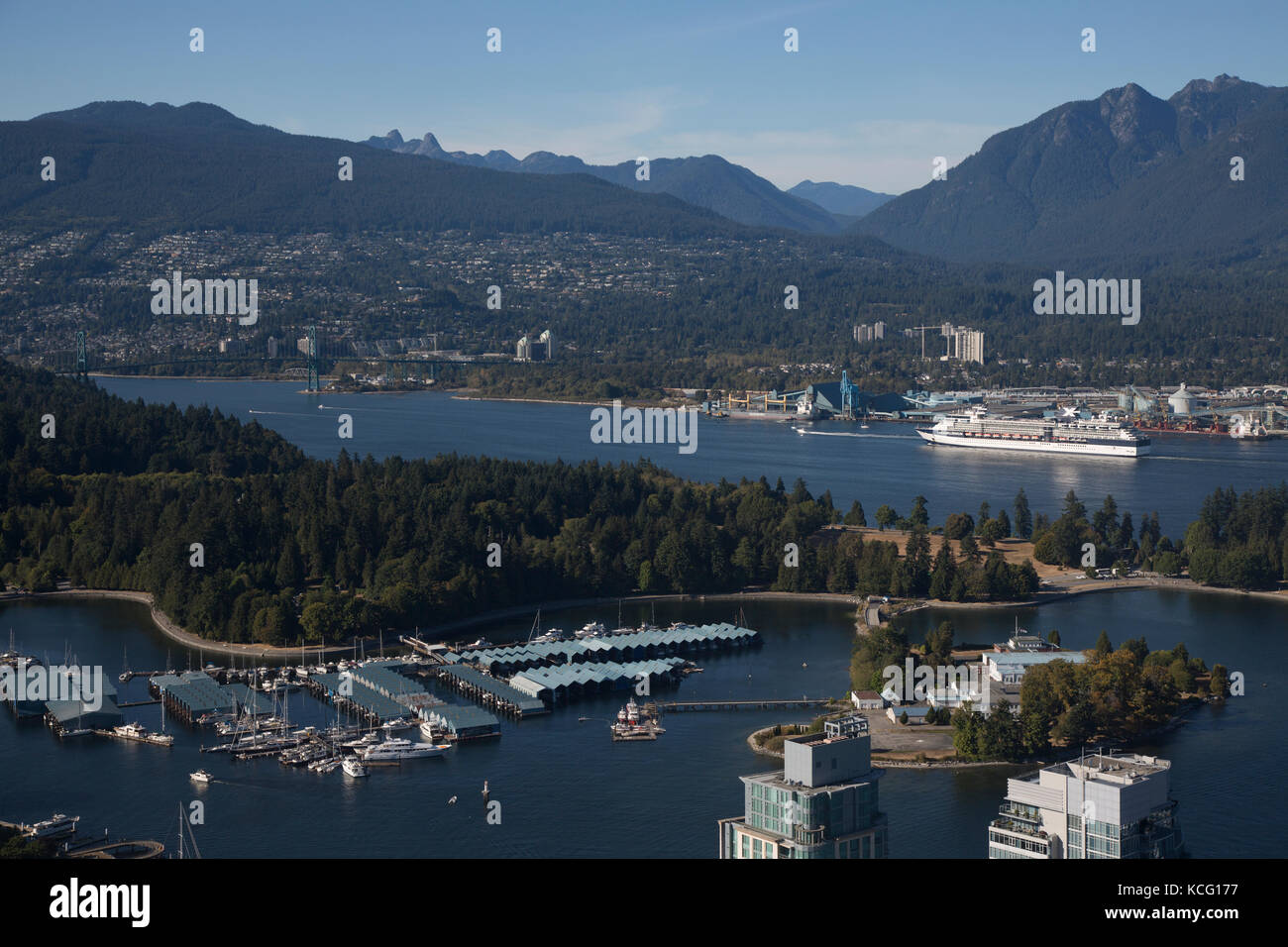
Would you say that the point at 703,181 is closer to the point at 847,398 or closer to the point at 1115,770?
the point at 847,398

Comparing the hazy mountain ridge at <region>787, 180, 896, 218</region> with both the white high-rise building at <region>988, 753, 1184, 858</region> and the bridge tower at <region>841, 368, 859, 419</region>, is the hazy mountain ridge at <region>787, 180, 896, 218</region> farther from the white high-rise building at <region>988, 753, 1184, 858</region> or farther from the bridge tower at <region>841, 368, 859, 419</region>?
the white high-rise building at <region>988, 753, 1184, 858</region>

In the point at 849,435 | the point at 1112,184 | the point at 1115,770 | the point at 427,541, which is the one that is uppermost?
the point at 1112,184

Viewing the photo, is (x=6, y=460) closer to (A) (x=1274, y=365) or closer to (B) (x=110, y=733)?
(B) (x=110, y=733)

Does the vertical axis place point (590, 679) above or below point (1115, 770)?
below

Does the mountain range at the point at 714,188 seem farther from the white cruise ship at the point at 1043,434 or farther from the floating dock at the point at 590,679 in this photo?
the floating dock at the point at 590,679

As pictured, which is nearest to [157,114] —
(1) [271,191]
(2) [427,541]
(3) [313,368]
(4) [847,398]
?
(1) [271,191]

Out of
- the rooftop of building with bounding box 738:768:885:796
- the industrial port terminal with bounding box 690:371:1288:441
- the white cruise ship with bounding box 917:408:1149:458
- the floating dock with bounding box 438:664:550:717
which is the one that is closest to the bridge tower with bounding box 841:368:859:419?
the industrial port terminal with bounding box 690:371:1288:441

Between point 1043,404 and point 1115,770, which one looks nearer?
point 1115,770
